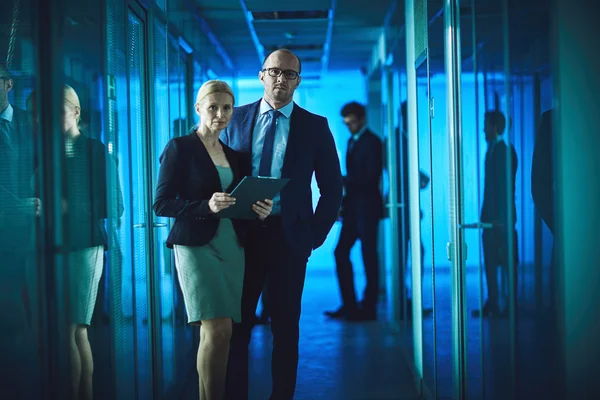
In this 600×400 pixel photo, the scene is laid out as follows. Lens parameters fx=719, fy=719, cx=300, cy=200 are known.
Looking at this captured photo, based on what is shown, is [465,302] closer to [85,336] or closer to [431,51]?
[431,51]

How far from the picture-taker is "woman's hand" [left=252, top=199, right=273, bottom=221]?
2.96 m

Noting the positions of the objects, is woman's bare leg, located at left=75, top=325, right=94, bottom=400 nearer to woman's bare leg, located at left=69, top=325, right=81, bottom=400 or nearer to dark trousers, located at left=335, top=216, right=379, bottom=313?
woman's bare leg, located at left=69, top=325, right=81, bottom=400

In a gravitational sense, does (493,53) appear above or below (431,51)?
below

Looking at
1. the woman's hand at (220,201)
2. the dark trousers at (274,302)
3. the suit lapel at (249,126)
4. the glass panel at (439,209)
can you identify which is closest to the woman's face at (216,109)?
the suit lapel at (249,126)

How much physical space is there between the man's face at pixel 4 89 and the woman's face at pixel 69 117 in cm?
21

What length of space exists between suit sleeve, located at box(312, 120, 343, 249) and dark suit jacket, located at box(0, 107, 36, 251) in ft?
5.09

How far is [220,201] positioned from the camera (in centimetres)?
282

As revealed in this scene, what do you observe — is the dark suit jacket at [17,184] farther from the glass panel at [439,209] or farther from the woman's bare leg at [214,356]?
the glass panel at [439,209]

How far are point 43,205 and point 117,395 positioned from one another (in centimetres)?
105

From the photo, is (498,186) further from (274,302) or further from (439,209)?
(274,302)

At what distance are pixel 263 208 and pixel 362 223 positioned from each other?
3613 mm

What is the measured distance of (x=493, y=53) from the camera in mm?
2543

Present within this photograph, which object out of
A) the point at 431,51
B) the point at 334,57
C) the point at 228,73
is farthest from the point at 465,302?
the point at 334,57

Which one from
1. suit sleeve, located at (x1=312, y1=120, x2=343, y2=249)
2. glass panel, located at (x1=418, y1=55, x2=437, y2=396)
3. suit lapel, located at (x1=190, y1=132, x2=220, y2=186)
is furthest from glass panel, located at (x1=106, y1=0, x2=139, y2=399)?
glass panel, located at (x1=418, y1=55, x2=437, y2=396)
